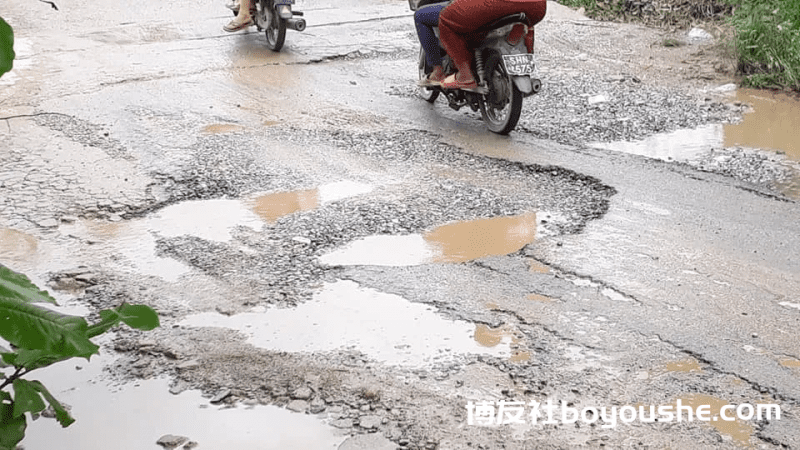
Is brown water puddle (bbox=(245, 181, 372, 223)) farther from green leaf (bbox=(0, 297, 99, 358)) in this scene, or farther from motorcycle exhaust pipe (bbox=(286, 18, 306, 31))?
motorcycle exhaust pipe (bbox=(286, 18, 306, 31))

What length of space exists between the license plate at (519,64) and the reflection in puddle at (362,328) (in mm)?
2780

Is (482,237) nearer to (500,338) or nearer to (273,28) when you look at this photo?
(500,338)

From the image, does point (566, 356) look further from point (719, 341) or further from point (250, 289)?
point (250, 289)

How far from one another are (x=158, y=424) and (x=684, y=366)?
1.95 meters

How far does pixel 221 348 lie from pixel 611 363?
1.53m

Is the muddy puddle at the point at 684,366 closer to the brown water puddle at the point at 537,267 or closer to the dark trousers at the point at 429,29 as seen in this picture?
the brown water puddle at the point at 537,267

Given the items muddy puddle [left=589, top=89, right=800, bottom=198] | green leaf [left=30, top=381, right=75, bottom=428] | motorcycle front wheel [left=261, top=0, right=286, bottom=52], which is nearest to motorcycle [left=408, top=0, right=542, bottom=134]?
muddy puddle [left=589, top=89, right=800, bottom=198]

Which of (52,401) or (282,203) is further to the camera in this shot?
(282,203)

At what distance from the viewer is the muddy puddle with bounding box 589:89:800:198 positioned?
6.47 metres

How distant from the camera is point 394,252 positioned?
4859 mm

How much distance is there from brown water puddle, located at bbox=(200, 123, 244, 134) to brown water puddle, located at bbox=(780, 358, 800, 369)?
173 inches

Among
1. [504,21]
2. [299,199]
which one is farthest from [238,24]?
[299,199]

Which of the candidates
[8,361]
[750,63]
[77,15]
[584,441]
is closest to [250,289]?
[584,441]

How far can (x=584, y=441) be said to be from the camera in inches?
126
